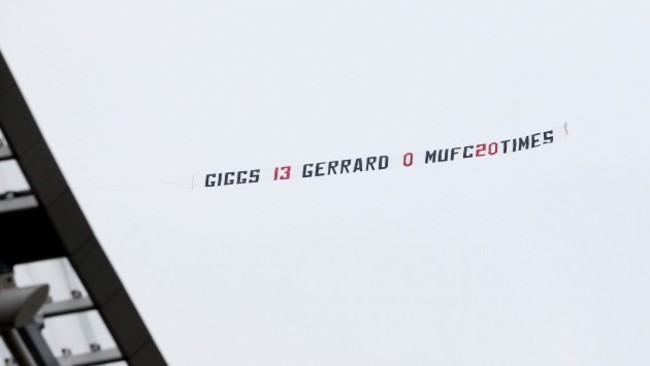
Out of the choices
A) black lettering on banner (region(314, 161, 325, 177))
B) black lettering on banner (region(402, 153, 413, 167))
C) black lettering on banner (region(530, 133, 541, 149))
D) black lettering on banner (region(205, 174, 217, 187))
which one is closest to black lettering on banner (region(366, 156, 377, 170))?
black lettering on banner (region(402, 153, 413, 167))

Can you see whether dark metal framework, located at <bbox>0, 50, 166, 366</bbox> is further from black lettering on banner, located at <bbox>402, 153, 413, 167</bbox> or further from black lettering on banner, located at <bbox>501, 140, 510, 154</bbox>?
black lettering on banner, located at <bbox>402, 153, 413, 167</bbox>

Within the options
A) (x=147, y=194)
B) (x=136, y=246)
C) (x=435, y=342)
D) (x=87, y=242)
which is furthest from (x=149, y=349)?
(x=147, y=194)

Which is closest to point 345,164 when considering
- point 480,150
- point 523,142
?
point 480,150

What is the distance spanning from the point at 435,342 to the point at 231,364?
7301mm

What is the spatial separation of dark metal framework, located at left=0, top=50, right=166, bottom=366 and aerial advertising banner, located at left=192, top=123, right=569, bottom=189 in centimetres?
4470

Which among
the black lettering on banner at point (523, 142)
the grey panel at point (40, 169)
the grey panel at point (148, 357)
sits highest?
the grey panel at point (40, 169)

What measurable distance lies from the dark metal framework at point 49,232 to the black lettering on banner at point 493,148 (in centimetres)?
4801

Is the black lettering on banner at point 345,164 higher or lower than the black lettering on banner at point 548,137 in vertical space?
lower

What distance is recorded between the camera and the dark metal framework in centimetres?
388

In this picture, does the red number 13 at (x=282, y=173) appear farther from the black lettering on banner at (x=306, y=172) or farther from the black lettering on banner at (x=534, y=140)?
the black lettering on banner at (x=534, y=140)

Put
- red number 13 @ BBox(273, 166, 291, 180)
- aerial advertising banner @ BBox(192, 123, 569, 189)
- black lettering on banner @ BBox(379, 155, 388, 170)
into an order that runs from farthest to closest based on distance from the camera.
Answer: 1. black lettering on banner @ BBox(379, 155, 388, 170)
2. aerial advertising banner @ BBox(192, 123, 569, 189)
3. red number 13 @ BBox(273, 166, 291, 180)

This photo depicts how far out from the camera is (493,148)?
52.4 metres

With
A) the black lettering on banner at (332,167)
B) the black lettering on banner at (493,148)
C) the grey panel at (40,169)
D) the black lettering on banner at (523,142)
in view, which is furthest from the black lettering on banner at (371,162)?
the grey panel at (40,169)

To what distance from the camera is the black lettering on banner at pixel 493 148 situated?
5219cm
